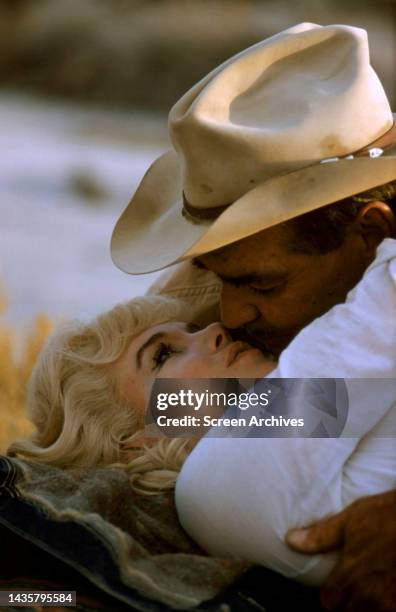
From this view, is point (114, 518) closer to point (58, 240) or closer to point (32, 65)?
point (58, 240)

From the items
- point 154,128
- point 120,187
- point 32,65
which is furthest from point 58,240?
point 32,65

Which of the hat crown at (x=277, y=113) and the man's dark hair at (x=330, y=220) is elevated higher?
the hat crown at (x=277, y=113)

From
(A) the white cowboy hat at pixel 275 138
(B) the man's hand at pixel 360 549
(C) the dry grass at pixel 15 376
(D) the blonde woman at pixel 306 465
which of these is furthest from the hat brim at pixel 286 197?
(C) the dry grass at pixel 15 376

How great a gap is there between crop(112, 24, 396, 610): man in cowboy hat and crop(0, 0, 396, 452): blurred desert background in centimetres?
510

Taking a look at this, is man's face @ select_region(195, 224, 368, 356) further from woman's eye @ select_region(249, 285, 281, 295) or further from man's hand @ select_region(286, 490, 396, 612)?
man's hand @ select_region(286, 490, 396, 612)

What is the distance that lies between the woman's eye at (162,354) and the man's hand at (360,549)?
30.9 inches

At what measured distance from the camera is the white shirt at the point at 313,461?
2318 millimetres

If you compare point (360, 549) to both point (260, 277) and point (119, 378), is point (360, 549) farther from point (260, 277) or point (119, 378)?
point (119, 378)

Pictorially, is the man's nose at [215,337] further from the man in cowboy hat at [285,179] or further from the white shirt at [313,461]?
the white shirt at [313,461]

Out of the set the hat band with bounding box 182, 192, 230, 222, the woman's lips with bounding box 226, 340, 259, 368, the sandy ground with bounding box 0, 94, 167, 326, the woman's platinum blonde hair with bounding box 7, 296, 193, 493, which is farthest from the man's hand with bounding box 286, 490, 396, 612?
the sandy ground with bounding box 0, 94, 167, 326

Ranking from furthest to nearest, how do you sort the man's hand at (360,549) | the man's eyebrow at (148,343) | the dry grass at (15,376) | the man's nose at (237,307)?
the dry grass at (15,376), the man's eyebrow at (148,343), the man's nose at (237,307), the man's hand at (360,549)

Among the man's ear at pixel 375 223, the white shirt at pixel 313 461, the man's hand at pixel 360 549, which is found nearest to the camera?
the man's hand at pixel 360 549

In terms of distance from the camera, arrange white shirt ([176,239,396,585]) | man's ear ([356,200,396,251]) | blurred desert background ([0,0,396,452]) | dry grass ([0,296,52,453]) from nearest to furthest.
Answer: white shirt ([176,239,396,585]), man's ear ([356,200,396,251]), dry grass ([0,296,52,453]), blurred desert background ([0,0,396,452])

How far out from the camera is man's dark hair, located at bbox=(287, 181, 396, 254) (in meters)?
2.83
